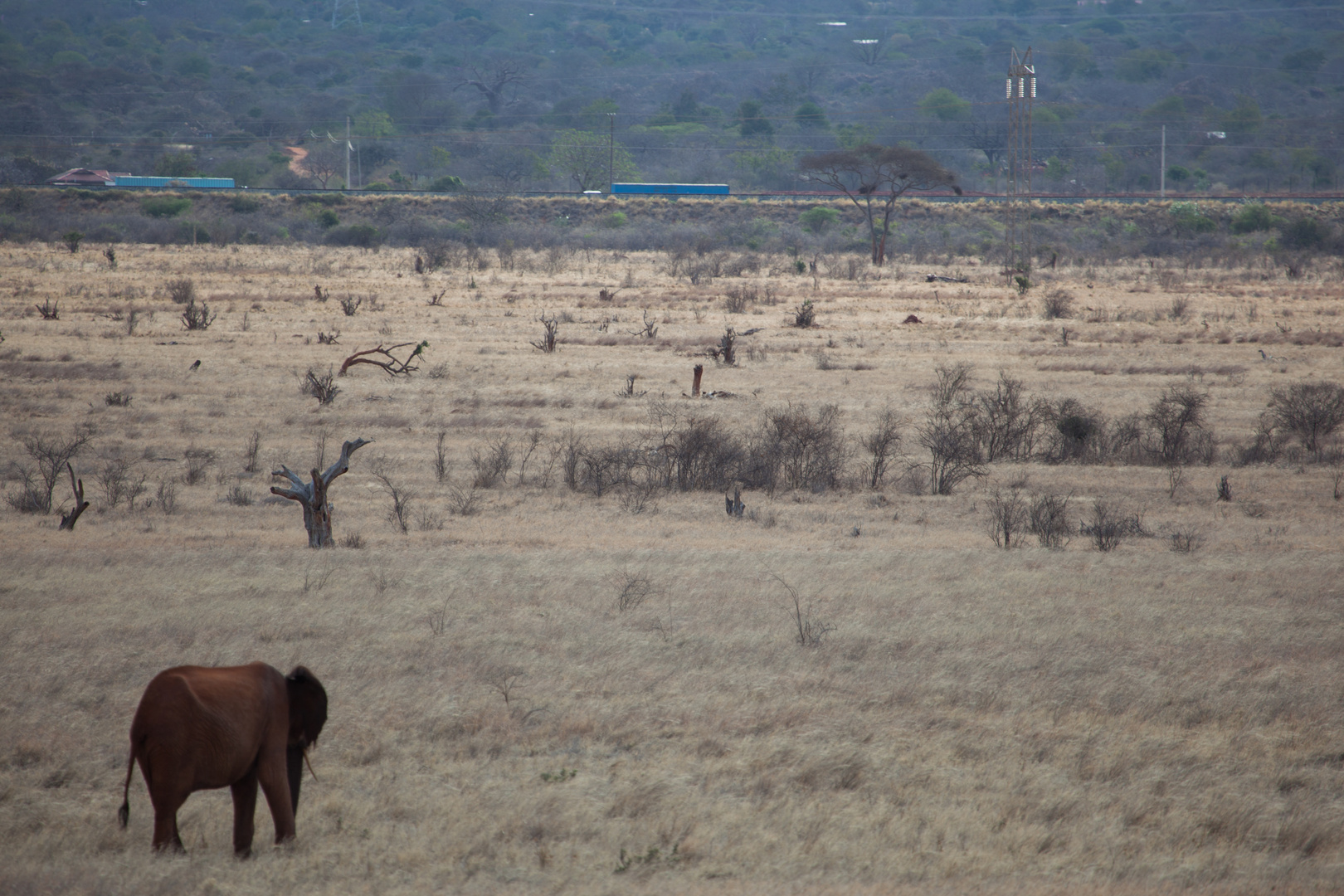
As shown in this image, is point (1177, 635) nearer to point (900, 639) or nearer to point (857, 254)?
point (900, 639)

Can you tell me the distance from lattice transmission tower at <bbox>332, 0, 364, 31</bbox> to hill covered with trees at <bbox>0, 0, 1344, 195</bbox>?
68 centimetres

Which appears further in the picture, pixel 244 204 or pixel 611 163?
pixel 611 163

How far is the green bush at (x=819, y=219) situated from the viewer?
6072cm

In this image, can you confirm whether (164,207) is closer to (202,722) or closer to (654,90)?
(202,722)

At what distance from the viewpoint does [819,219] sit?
61.1m

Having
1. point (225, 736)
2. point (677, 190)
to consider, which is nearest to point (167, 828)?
point (225, 736)

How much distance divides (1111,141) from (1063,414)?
9201 centimetres

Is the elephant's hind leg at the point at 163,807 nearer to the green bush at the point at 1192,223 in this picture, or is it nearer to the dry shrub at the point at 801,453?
the dry shrub at the point at 801,453

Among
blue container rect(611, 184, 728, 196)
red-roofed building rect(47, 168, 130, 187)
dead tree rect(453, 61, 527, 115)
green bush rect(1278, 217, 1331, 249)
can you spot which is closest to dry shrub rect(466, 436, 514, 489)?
green bush rect(1278, 217, 1331, 249)

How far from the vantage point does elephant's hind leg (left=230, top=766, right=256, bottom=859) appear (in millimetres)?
3834

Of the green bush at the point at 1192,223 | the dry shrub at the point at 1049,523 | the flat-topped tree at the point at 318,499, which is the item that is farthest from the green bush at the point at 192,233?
the green bush at the point at 1192,223

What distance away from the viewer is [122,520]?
9914 millimetres

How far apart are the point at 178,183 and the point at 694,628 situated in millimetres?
73073

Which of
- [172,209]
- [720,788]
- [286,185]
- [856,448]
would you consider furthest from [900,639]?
[286,185]
